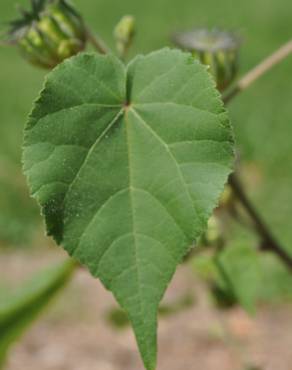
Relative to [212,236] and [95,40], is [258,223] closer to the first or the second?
[212,236]

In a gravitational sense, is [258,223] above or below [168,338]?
above

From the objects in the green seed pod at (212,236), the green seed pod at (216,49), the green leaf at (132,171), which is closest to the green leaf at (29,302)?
the green seed pod at (212,236)

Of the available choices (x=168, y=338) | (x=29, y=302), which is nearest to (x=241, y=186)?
(x=29, y=302)

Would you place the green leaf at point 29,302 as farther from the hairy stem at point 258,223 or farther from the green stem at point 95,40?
the green stem at point 95,40

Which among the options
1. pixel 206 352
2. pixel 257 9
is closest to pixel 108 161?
pixel 206 352

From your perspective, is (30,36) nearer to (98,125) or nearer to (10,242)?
(98,125)

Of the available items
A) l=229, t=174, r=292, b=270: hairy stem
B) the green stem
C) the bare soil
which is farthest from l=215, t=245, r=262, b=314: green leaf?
the bare soil

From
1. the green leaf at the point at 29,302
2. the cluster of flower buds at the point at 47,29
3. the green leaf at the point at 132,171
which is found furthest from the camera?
the green leaf at the point at 29,302
